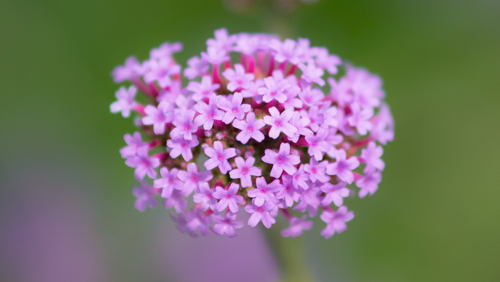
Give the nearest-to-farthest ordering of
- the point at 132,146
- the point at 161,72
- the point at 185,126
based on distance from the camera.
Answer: the point at 185,126 → the point at 132,146 → the point at 161,72

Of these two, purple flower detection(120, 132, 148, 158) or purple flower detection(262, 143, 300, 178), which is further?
purple flower detection(120, 132, 148, 158)

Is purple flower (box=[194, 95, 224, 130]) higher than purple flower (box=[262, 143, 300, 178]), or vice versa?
purple flower (box=[194, 95, 224, 130])

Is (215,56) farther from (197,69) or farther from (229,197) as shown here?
(229,197)

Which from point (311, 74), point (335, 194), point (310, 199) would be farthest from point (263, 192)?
point (311, 74)

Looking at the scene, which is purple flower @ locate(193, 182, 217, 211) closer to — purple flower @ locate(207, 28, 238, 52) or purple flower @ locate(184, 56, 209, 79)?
purple flower @ locate(184, 56, 209, 79)

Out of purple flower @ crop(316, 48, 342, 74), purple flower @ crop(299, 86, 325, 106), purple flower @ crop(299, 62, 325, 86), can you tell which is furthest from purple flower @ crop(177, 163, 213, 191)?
purple flower @ crop(316, 48, 342, 74)

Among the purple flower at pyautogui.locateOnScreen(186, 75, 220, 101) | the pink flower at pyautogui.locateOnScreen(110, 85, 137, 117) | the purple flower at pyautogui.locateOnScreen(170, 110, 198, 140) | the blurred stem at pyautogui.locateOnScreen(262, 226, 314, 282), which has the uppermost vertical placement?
the pink flower at pyautogui.locateOnScreen(110, 85, 137, 117)

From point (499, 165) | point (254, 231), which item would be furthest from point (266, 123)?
point (499, 165)

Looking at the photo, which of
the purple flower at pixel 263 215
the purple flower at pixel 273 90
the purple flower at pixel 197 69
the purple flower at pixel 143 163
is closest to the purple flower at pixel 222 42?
the purple flower at pixel 197 69
